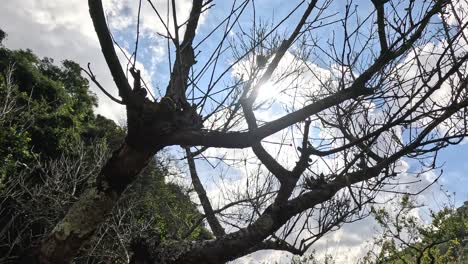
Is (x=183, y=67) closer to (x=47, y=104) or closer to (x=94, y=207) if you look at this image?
(x=94, y=207)

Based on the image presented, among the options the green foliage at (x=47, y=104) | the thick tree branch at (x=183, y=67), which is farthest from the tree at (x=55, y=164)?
the thick tree branch at (x=183, y=67)

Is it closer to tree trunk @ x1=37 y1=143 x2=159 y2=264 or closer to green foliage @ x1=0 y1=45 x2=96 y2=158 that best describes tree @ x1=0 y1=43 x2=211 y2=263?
green foliage @ x1=0 y1=45 x2=96 y2=158

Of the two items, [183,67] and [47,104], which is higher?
[47,104]

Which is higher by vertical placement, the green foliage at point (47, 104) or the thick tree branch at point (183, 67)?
the green foliage at point (47, 104)

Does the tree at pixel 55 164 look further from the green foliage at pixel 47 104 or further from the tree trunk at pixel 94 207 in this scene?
the tree trunk at pixel 94 207

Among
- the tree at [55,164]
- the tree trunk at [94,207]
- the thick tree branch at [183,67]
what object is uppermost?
the tree at [55,164]

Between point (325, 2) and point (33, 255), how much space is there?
2.59 metres

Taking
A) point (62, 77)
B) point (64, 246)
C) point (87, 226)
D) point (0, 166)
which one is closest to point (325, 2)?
point (87, 226)

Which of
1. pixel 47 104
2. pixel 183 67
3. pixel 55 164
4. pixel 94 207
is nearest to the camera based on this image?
pixel 94 207

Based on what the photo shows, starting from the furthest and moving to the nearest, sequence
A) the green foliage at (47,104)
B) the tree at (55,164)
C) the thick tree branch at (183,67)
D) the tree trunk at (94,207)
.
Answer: the green foliage at (47,104) → the tree at (55,164) → the thick tree branch at (183,67) → the tree trunk at (94,207)

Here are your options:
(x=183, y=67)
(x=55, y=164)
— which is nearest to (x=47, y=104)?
(x=55, y=164)

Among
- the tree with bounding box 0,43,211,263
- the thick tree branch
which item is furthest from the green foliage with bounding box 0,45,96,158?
the thick tree branch

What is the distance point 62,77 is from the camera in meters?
17.5

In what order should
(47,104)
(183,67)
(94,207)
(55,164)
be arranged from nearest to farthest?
(94,207), (183,67), (55,164), (47,104)
